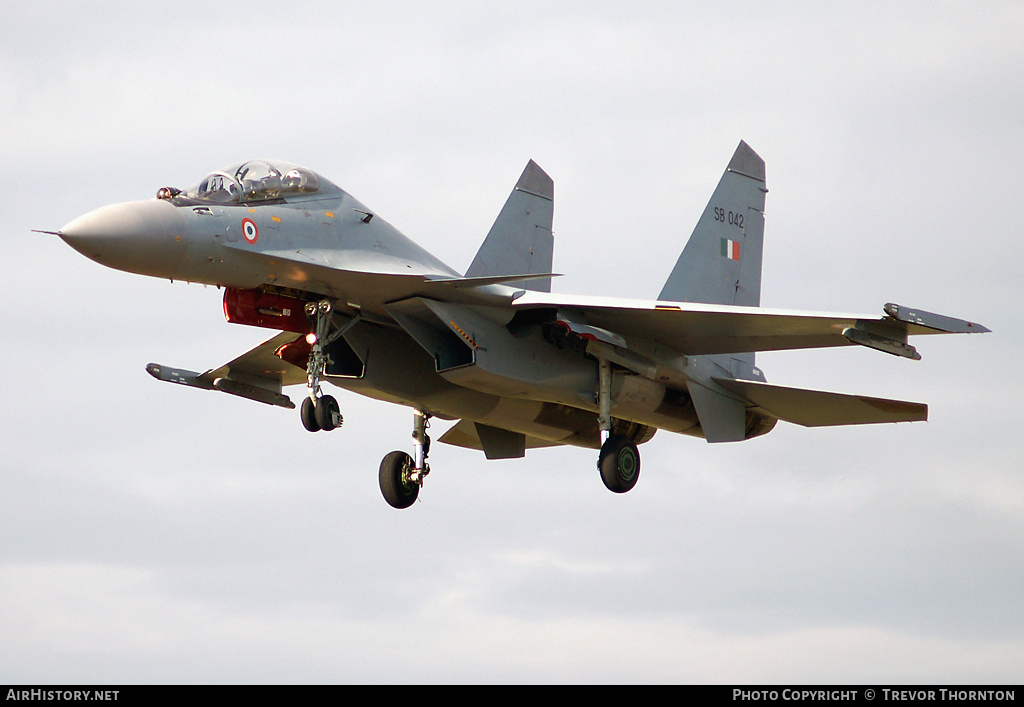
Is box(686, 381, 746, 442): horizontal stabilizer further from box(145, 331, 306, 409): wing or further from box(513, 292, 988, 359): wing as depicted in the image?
box(145, 331, 306, 409): wing

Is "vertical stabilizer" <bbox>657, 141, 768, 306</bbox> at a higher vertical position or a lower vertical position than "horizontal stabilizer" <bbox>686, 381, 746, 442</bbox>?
higher

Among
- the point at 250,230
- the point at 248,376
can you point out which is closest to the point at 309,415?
the point at 250,230

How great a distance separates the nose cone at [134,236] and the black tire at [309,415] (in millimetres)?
2469

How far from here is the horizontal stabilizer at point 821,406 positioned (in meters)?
20.6

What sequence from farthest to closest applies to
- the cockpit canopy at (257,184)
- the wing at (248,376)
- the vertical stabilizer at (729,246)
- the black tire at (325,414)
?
the vertical stabilizer at (729,246) < the wing at (248,376) < the black tire at (325,414) < the cockpit canopy at (257,184)

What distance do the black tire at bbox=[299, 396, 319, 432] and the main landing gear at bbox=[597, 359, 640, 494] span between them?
4.34 m

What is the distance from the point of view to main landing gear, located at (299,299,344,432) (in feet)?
58.0

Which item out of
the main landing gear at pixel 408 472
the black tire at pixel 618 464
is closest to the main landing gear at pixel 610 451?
the black tire at pixel 618 464

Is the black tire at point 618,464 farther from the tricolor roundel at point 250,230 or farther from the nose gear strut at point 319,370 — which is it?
the tricolor roundel at point 250,230

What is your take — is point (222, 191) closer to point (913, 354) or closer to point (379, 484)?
point (379, 484)

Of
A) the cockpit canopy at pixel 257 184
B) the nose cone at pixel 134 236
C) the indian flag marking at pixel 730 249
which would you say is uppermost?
the indian flag marking at pixel 730 249

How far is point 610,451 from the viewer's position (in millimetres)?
19984

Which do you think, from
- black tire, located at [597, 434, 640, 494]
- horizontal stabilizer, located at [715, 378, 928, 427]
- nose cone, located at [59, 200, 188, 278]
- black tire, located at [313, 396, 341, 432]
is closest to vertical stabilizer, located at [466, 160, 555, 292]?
black tire, located at [597, 434, 640, 494]
